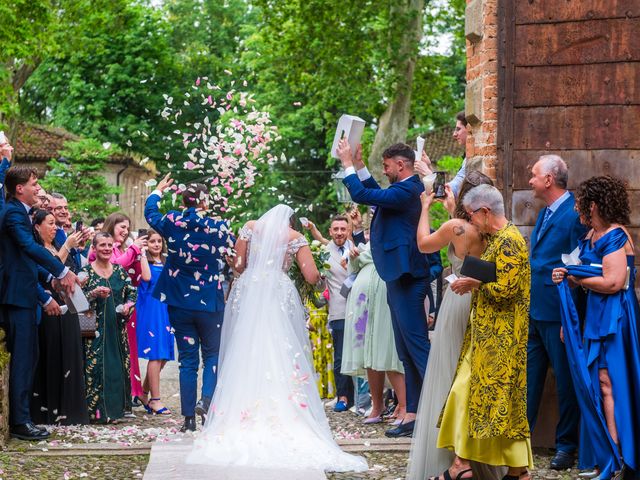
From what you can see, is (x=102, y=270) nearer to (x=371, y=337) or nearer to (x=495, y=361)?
(x=371, y=337)

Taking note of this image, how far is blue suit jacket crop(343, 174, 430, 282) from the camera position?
29.2ft

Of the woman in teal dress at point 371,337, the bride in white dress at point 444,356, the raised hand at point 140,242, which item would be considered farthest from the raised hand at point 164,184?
the bride in white dress at point 444,356

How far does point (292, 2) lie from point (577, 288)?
23.0 metres

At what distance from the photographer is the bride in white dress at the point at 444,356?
6.95 meters

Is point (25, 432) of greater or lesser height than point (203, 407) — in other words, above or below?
below

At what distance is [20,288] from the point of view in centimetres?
902

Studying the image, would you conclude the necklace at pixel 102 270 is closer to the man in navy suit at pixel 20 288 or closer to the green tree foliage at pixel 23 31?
the man in navy suit at pixel 20 288

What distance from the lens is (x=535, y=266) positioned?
319 inches

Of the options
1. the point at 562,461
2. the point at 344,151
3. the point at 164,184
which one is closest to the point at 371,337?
the point at 344,151

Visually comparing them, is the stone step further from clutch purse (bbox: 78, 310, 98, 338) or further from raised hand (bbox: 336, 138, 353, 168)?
raised hand (bbox: 336, 138, 353, 168)

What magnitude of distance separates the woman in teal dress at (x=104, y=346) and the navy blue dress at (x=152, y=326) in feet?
3.00

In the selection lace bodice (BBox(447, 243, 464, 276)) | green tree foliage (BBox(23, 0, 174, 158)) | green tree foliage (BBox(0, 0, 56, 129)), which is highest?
green tree foliage (BBox(23, 0, 174, 158))

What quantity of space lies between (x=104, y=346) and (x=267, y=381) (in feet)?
9.40

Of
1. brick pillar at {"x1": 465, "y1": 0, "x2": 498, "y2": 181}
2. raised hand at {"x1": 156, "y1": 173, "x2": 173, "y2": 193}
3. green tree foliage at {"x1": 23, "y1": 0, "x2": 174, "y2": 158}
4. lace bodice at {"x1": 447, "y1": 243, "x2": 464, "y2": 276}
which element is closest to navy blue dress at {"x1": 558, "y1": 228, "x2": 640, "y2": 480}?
lace bodice at {"x1": 447, "y1": 243, "x2": 464, "y2": 276}
